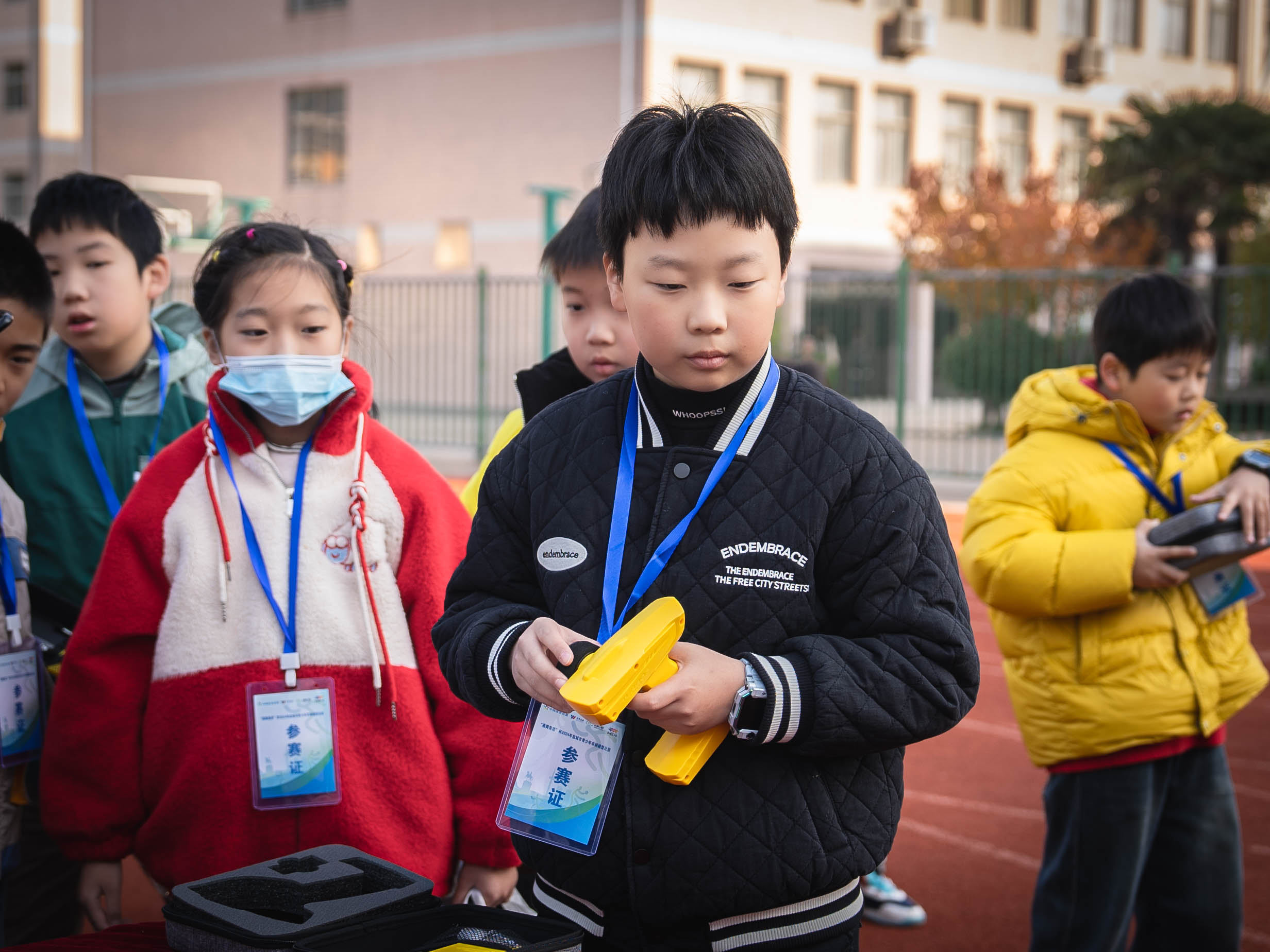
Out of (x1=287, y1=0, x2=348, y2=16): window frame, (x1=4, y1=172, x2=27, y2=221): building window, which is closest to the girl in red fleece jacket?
(x1=287, y1=0, x2=348, y2=16): window frame

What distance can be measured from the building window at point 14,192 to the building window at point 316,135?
1046 cm

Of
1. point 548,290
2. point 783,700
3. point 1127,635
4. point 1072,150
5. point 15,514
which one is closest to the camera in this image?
point 783,700

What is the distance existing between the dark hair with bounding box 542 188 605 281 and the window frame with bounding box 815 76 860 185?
2460cm

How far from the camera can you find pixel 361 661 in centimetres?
241

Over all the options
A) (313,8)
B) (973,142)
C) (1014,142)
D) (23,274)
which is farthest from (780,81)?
(23,274)

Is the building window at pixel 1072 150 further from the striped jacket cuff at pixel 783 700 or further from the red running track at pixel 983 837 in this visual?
the striped jacket cuff at pixel 783 700

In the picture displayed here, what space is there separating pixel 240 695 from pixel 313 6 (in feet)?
92.7

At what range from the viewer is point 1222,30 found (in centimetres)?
3322

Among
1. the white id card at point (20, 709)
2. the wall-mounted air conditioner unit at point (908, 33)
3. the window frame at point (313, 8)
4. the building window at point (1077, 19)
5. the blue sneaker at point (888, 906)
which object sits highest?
the building window at point (1077, 19)

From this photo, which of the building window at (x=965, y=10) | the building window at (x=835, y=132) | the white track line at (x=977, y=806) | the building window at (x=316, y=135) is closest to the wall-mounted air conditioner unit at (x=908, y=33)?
the building window at (x=835, y=132)

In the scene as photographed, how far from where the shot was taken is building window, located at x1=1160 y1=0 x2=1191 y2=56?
105 feet

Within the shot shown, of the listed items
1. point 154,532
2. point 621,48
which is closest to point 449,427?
point 621,48

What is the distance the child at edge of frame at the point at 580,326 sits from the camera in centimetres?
285

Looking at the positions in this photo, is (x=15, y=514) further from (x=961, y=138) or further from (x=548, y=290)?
(x=961, y=138)
